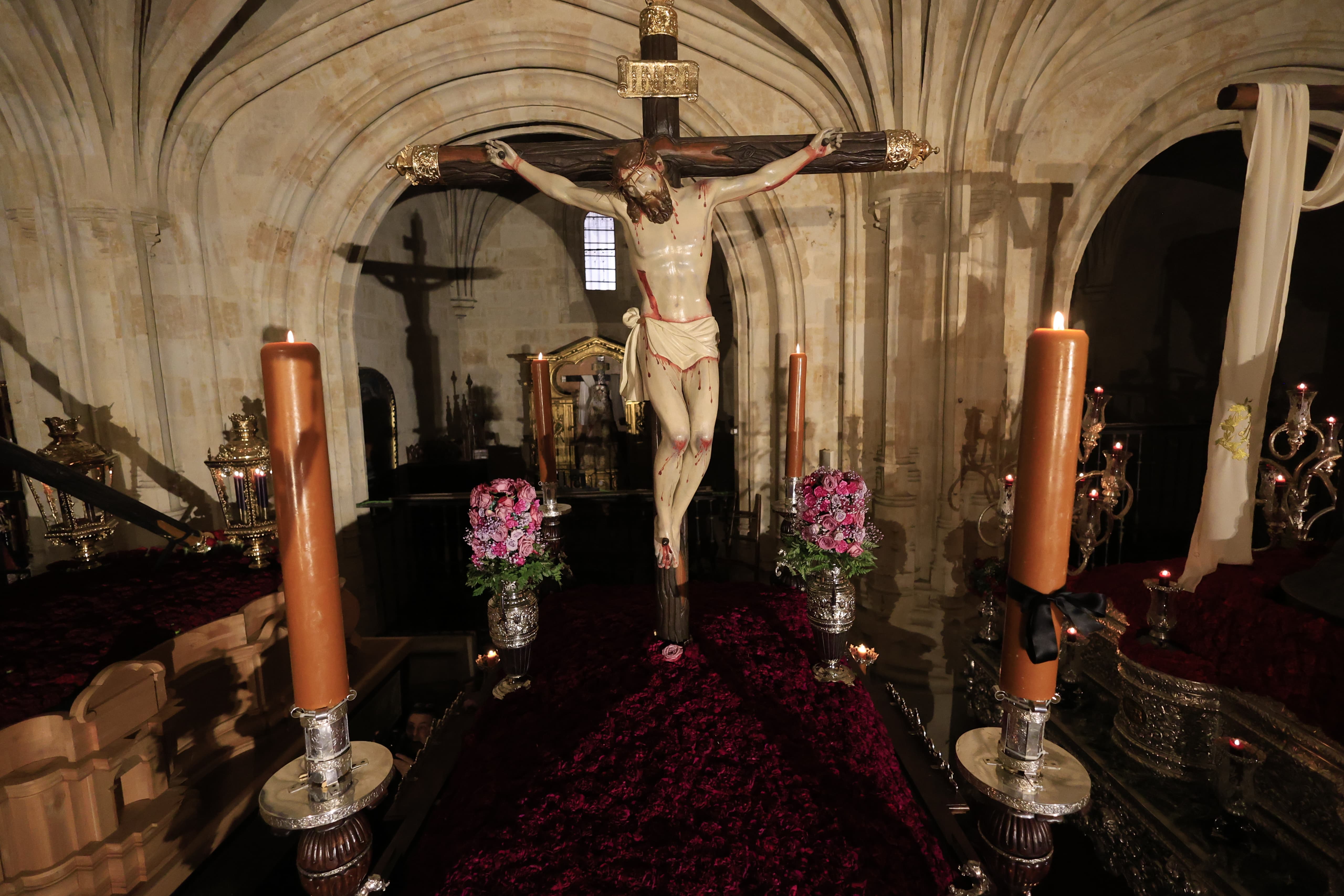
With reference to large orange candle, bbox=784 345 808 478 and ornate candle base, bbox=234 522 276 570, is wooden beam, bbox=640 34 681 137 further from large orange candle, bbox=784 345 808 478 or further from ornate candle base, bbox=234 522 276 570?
ornate candle base, bbox=234 522 276 570

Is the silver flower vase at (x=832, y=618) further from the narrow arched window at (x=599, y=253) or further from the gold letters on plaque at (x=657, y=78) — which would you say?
the narrow arched window at (x=599, y=253)

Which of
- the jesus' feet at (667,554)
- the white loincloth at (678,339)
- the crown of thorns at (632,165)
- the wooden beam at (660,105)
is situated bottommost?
the jesus' feet at (667,554)

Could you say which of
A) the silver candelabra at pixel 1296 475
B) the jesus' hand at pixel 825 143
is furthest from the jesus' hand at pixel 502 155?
the silver candelabra at pixel 1296 475

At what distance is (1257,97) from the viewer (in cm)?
257

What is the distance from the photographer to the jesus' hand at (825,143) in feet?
7.18

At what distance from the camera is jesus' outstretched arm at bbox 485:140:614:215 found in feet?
7.21

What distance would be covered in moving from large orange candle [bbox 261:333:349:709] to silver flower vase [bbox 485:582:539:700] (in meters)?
1.10

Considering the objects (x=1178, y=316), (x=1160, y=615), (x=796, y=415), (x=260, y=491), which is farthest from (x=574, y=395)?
(x=1178, y=316)

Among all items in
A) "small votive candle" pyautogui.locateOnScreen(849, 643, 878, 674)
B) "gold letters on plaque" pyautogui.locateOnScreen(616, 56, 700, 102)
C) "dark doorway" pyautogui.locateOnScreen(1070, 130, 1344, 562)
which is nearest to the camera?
"gold letters on plaque" pyautogui.locateOnScreen(616, 56, 700, 102)

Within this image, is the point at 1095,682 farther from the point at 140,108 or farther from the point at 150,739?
the point at 140,108

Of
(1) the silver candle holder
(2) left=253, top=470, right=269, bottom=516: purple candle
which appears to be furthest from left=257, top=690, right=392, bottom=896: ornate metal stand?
(1) the silver candle holder

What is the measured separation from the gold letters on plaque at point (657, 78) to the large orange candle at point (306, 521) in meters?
1.62

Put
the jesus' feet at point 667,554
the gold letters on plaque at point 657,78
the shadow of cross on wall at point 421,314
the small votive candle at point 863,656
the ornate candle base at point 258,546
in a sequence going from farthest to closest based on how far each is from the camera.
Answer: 1. the shadow of cross on wall at point 421,314
2. the ornate candle base at point 258,546
3. the small votive candle at point 863,656
4. the jesus' feet at point 667,554
5. the gold letters on plaque at point 657,78

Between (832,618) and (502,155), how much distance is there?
219cm
